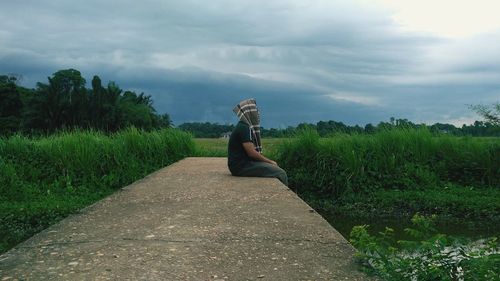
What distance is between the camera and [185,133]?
1295cm

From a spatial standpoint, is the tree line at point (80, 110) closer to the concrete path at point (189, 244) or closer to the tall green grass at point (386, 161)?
the tall green grass at point (386, 161)

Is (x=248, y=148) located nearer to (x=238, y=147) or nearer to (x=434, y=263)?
(x=238, y=147)

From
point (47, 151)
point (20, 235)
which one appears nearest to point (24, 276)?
point (20, 235)

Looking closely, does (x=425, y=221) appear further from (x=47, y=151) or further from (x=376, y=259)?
(x=47, y=151)

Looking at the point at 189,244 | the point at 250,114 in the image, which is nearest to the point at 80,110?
the point at 250,114

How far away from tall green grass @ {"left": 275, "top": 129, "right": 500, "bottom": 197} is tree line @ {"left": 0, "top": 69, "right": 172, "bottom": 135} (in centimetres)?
1712

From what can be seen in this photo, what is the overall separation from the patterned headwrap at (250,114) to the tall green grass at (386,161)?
3.34 m

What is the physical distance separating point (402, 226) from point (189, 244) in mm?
5363

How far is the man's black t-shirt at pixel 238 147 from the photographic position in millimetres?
6836

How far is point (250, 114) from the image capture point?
6910mm

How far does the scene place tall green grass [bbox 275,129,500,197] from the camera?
1023 centimetres

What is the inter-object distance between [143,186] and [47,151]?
4.74 meters

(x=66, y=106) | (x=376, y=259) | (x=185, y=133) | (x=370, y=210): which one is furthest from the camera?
(x=66, y=106)

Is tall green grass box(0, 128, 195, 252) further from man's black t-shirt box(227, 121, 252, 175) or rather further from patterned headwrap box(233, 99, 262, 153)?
patterned headwrap box(233, 99, 262, 153)
